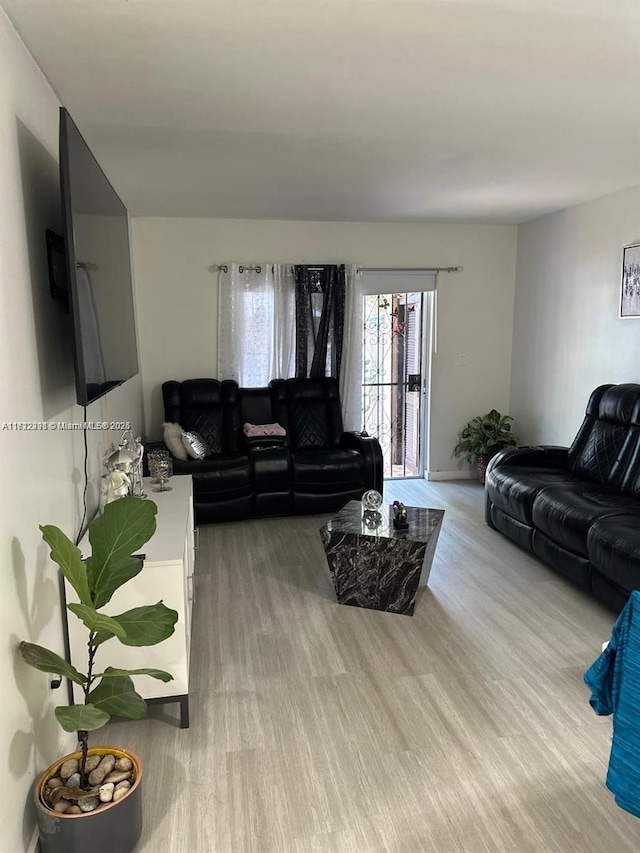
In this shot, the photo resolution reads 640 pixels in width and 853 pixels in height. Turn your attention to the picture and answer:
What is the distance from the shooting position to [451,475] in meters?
5.71

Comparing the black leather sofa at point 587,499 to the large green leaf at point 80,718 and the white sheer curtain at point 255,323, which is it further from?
the large green leaf at point 80,718

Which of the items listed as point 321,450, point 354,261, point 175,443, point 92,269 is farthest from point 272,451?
point 92,269

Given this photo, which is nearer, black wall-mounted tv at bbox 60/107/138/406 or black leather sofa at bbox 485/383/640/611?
black wall-mounted tv at bbox 60/107/138/406

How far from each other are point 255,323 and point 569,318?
2626 mm

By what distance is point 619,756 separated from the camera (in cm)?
137

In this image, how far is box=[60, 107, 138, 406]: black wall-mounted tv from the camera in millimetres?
1736

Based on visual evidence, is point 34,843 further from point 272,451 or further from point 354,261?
point 354,261

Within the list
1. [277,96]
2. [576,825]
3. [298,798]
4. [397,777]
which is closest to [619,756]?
[576,825]

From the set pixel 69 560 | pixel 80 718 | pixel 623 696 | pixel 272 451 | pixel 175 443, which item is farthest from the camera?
pixel 272 451

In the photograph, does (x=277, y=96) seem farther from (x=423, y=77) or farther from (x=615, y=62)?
(x=615, y=62)

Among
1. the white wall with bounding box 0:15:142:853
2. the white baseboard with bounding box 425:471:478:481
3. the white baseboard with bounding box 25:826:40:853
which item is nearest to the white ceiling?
the white wall with bounding box 0:15:142:853

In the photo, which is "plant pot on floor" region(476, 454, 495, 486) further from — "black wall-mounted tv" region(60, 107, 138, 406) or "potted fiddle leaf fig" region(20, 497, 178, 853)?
"potted fiddle leaf fig" region(20, 497, 178, 853)

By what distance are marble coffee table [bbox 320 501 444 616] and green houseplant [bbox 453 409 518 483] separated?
7.78 feet

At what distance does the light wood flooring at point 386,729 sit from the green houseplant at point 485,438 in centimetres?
200
